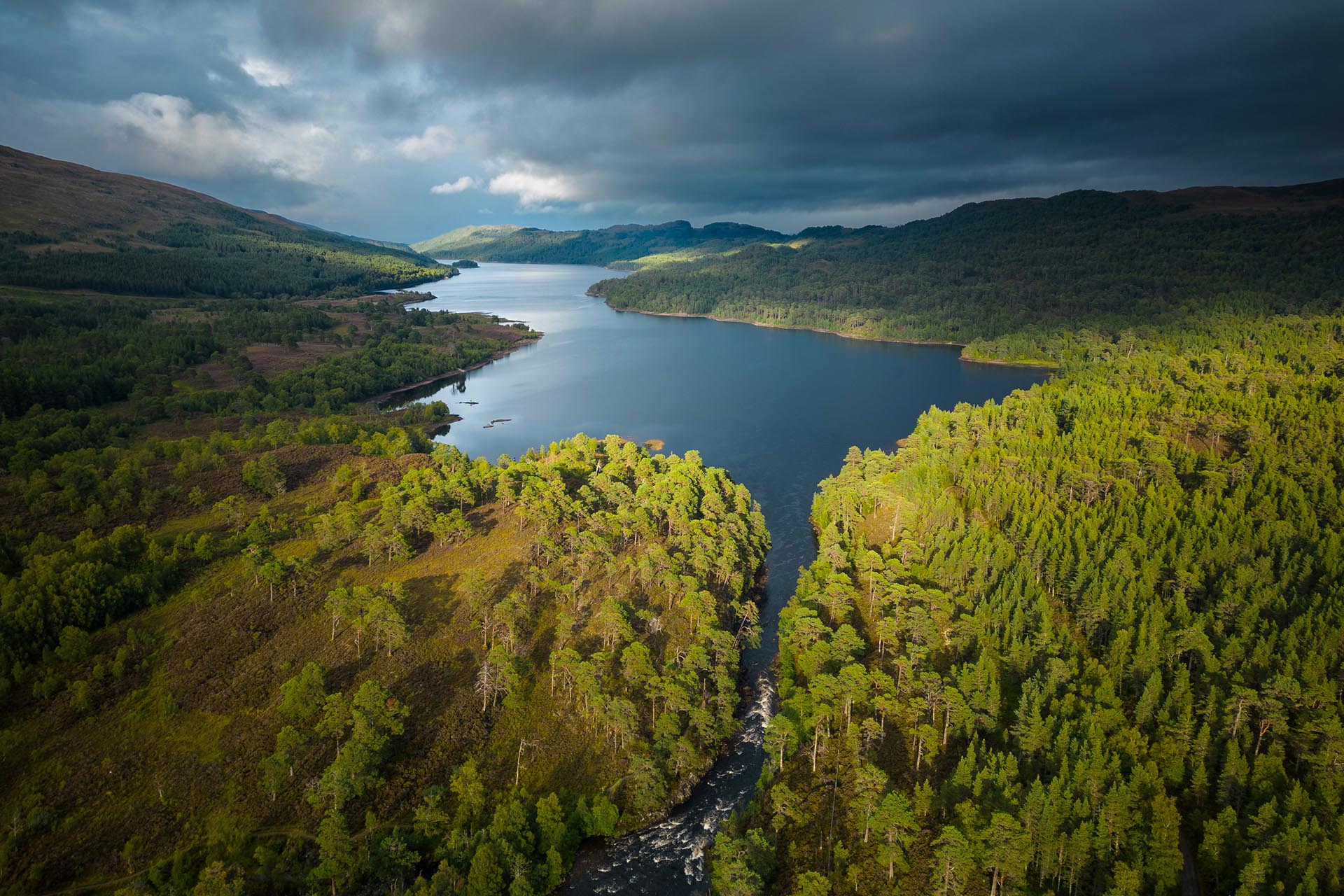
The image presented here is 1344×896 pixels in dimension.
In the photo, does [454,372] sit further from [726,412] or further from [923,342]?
[923,342]

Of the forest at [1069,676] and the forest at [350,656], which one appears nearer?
the forest at [1069,676]

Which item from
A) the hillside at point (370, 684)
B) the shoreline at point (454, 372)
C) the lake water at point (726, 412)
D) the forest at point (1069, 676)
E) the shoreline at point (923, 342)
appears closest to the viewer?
the forest at point (1069, 676)

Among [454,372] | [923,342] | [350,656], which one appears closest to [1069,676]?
[350,656]

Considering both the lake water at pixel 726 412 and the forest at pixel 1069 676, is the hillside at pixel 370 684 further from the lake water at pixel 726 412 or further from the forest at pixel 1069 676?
the forest at pixel 1069 676

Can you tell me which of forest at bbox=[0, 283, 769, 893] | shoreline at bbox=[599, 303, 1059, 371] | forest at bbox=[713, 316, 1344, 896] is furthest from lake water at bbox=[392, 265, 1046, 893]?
forest at bbox=[713, 316, 1344, 896]

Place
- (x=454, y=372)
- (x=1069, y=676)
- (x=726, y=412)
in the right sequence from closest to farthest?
(x=1069, y=676) < (x=726, y=412) < (x=454, y=372)

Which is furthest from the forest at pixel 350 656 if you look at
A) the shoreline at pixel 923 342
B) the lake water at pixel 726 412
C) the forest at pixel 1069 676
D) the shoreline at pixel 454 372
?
the shoreline at pixel 923 342

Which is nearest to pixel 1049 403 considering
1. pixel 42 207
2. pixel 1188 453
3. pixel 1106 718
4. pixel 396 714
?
pixel 1188 453

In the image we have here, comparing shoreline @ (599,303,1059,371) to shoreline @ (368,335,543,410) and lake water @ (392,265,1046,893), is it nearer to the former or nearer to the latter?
lake water @ (392,265,1046,893)
